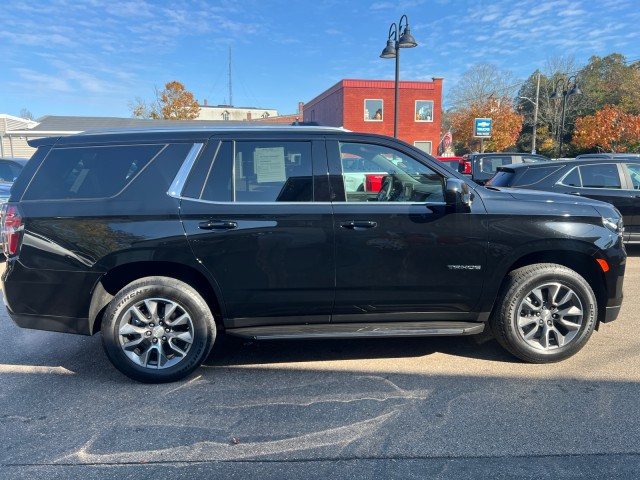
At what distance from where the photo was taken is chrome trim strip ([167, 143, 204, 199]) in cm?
350

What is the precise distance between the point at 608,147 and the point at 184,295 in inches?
1348

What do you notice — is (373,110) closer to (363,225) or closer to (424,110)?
(424,110)

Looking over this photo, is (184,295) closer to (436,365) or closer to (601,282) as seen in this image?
(436,365)

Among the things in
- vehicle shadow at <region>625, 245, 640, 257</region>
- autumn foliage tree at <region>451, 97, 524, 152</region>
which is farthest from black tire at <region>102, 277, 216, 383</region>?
autumn foliage tree at <region>451, 97, 524, 152</region>

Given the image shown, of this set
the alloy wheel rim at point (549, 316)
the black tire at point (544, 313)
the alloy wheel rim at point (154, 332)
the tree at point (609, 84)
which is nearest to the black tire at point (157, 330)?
the alloy wheel rim at point (154, 332)

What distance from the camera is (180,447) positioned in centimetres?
275

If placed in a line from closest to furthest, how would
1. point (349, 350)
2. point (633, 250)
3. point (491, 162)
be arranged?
point (349, 350) → point (633, 250) → point (491, 162)

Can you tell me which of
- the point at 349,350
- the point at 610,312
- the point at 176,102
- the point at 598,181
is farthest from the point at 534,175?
the point at 176,102

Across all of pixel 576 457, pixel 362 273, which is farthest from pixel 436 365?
pixel 576 457

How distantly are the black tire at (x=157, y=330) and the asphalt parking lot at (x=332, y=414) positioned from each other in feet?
0.52

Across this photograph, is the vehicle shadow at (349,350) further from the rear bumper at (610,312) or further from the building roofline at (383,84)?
the building roofline at (383,84)

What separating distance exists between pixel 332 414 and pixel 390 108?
3390cm

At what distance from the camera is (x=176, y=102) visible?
41.4 metres

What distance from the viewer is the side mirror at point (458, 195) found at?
3.43 meters
